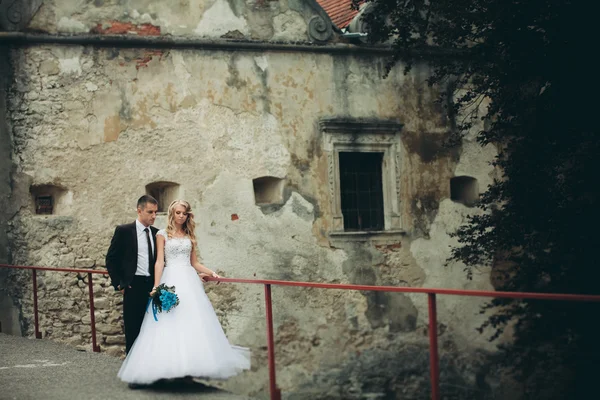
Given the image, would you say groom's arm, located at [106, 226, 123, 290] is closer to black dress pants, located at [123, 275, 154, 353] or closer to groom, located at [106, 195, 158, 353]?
groom, located at [106, 195, 158, 353]

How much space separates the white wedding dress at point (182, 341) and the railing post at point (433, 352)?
5.66ft

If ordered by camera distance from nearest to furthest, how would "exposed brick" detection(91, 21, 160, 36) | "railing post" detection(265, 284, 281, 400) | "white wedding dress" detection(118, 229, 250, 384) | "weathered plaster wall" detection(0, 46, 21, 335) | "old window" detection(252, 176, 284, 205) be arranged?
"white wedding dress" detection(118, 229, 250, 384) → "railing post" detection(265, 284, 281, 400) → "weathered plaster wall" detection(0, 46, 21, 335) → "exposed brick" detection(91, 21, 160, 36) → "old window" detection(252, 176, 284, 205)

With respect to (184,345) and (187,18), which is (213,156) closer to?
(187,18)

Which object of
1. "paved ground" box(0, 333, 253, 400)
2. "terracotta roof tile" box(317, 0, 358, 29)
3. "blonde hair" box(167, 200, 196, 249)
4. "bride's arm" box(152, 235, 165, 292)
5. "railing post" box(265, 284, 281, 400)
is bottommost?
"paved ground" box(0, 333, 253, 400)

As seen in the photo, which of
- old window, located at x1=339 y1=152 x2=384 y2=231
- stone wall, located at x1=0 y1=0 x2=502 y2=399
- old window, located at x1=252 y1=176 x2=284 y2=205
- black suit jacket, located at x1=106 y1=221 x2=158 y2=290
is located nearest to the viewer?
black suit jacket, located at x1=106 y1=221 x2=158 y2=290

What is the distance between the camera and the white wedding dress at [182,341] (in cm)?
657

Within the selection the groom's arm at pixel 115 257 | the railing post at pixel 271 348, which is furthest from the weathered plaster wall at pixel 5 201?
the railing post at pixel 271 348

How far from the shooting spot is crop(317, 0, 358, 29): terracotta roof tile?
1546 centimetres

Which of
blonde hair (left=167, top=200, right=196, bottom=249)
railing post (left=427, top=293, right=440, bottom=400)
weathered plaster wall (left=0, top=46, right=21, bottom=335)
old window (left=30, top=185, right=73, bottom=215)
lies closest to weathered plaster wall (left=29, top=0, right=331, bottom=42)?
weathered plaster wall (left=0, top=46, right=21, bottom=335)

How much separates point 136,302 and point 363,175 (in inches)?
309

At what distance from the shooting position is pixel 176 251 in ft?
22.8

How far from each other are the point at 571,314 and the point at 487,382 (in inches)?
29.6

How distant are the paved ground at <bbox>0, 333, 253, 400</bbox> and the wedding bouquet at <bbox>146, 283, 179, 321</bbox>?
65 centimetres

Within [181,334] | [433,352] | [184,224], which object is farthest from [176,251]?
[433,352]
